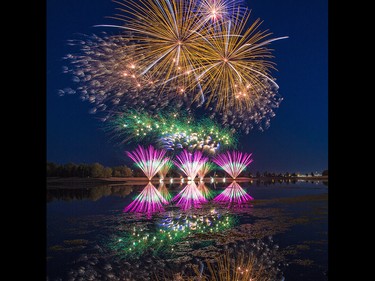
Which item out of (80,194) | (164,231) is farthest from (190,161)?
(164,231)

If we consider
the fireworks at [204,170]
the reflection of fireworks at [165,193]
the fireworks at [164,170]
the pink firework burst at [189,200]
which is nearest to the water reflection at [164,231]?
the pink firework burst at [189,200]

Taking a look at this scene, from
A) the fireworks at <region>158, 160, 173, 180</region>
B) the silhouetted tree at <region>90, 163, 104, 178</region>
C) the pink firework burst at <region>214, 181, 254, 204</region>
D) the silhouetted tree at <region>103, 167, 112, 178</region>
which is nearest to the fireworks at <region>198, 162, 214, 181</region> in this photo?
the fireworks at <region>158, 160, 173, 180</region>

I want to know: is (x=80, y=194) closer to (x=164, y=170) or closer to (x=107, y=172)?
(x=107, y=172)

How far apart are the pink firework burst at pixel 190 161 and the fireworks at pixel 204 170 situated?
7.96 feet

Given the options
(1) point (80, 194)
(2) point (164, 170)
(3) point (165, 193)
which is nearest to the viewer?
(1) point (80, 194)

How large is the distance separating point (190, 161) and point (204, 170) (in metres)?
6.75

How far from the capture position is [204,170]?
49219 mm

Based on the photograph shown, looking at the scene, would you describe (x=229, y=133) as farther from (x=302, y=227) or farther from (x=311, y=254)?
(x=311, y=254)

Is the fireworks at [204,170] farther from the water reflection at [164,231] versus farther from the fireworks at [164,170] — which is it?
the water reflection at [164,231]
